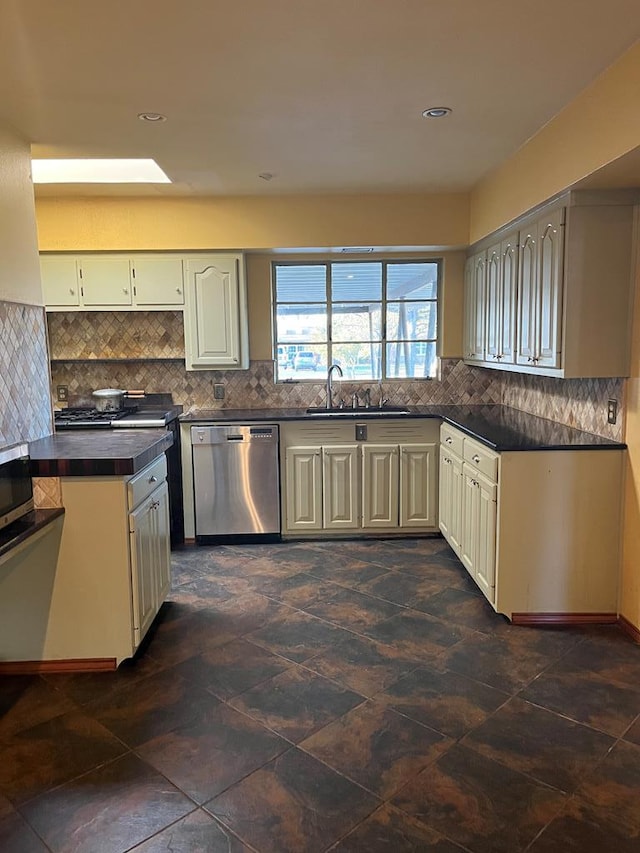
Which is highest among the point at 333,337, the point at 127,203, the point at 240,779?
the point at 127,203

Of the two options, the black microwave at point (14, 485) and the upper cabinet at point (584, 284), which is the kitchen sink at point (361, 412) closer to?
the upper cabinet at point (584, 284)

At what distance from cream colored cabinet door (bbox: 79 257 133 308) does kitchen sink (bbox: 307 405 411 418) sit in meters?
1.62

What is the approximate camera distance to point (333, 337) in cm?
491

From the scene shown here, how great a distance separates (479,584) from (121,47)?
301cm

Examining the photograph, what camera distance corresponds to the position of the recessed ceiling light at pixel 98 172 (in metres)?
3.81

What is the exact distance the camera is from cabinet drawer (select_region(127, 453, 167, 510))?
2.68 m

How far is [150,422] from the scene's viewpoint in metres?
4.09

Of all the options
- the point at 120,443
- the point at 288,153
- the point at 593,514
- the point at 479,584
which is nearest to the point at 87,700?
the point at 120,443

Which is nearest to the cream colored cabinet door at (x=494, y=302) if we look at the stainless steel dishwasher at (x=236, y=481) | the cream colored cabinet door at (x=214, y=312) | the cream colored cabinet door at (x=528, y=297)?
the cream colored cabinet door at (x=528, y=297)

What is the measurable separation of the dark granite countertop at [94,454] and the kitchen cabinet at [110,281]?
152 cm

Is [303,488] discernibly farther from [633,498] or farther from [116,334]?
[633,498]

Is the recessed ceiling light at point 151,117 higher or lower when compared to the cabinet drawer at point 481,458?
higher

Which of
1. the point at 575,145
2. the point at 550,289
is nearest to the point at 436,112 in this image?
the point at 575,145

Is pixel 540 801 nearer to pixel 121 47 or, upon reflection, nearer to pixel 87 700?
pixel 87 700
